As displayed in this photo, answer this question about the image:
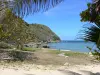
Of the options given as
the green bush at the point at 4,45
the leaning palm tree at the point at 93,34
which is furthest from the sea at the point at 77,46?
the green bush at the point at 4,45

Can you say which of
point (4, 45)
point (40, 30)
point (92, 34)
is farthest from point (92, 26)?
point (40, 30)

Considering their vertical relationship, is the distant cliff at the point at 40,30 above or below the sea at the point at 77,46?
above

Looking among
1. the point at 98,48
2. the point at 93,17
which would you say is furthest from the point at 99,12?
the point at 98,48

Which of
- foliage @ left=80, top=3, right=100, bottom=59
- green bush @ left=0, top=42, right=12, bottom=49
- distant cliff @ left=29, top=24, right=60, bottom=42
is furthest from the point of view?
distant cliff @ left=29, top=24, right=60, bottom=42

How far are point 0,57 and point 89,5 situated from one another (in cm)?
925

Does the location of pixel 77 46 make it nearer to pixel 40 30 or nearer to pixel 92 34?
pixel 40 30

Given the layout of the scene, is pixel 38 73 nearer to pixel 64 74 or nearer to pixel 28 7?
pixel 64 74

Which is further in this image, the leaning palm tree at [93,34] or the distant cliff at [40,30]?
the distant cliff at [40,30]

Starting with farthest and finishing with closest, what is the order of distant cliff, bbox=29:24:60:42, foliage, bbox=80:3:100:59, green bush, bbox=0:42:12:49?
distant cliff, bbox=29:24:60:42 < green bush, bbox=0:42:12:49 < foliage, bbox=80:3:100:59

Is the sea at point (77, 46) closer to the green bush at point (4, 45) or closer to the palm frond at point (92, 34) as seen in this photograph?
the palm frond at point (92, 34)

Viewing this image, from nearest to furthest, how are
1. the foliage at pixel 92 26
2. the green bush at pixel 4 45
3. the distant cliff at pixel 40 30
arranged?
1. the foliage at pixel 92 26
2. the green bush at pixel 4 45
3. the distant cliff at pixel 40 30

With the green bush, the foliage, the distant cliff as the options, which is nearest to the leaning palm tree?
the foliage

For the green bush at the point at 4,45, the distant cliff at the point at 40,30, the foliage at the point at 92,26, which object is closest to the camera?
the foliage at the point at 92,26

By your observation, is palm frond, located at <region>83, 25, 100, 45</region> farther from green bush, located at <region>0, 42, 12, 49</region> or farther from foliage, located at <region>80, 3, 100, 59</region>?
green bush, located at <region>0, 42, 12, 49</region>
